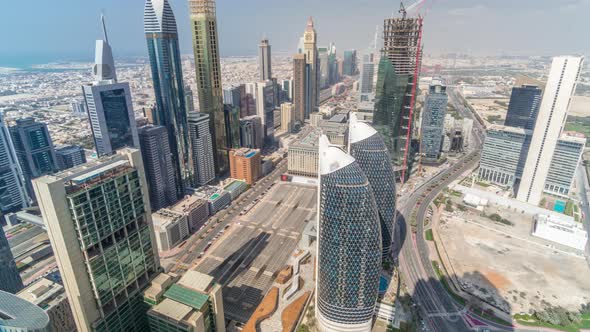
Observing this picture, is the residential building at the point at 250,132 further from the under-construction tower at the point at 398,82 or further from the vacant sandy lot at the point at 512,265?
the vacant sandy lot at the point at 512,265

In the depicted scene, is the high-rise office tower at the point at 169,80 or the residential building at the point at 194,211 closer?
the residential building at the point at 194,211

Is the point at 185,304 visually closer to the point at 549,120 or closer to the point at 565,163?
the point at 549,120

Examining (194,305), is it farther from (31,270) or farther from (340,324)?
(31,270)

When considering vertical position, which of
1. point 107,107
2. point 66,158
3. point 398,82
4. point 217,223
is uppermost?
point 398,82

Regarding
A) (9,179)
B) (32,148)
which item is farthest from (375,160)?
(32,148)

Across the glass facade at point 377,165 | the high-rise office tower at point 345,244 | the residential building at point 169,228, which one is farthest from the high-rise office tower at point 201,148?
the high-rise office tower at point 345,244

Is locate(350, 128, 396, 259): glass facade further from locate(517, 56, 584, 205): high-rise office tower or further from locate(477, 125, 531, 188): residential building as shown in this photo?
locate(477, 125, 531, 188): residential building
